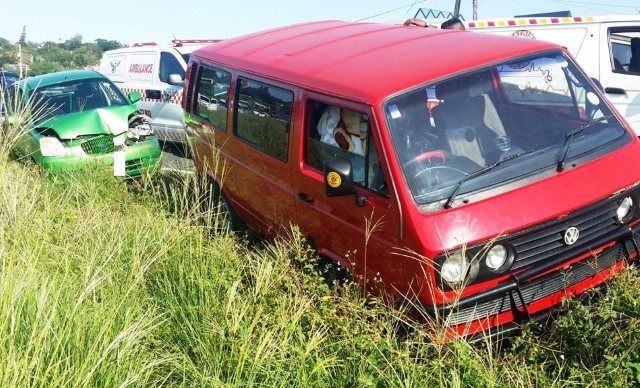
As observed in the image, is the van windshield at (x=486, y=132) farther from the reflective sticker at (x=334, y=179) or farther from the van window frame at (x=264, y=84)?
the van window frame at (x=264, y=84)

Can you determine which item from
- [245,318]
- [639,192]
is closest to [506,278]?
[639,192]

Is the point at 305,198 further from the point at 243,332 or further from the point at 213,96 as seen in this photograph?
the point at 213,96

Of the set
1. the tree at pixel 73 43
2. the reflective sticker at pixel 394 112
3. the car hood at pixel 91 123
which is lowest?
the tree at pixel 73 43

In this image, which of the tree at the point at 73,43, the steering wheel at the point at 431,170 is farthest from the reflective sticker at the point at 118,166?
the tree at the point at 73,43

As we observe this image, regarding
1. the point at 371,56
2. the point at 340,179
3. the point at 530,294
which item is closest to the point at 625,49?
the point at 371,56

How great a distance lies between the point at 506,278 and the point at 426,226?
526 millimetres

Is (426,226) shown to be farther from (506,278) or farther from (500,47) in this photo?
(500,47)

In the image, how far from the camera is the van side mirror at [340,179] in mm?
3794

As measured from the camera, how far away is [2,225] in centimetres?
473

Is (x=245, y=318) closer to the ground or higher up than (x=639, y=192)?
closer to the ground

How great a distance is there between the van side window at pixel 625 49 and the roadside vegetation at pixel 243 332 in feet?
17.8

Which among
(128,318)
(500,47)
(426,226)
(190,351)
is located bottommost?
(190,351)

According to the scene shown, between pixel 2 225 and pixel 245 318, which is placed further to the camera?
pixel 2 225

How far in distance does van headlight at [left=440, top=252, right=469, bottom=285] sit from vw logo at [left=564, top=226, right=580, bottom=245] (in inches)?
24.3
